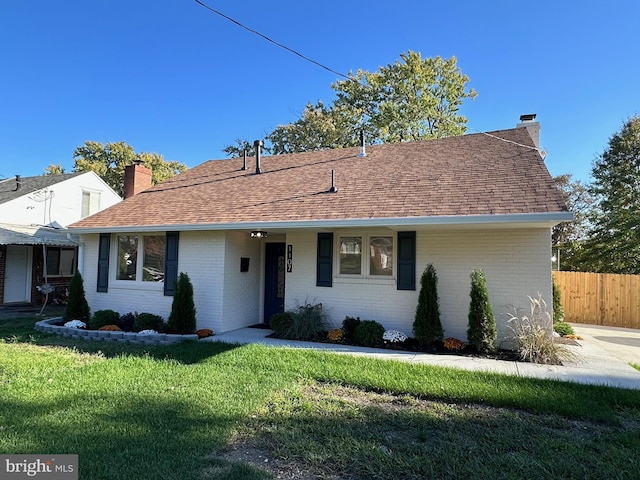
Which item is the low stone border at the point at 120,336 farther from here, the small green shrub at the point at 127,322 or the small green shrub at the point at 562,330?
the small green shrub at the point at 562,330

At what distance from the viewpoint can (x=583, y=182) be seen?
78.2 ft

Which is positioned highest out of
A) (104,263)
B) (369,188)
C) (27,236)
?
(369,188)

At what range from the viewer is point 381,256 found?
8.46m

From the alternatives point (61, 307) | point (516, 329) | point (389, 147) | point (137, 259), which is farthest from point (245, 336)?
point (61, 307)

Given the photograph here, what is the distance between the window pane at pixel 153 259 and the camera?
970 centimetres

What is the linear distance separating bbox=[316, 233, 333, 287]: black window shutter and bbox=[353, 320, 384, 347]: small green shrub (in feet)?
4.52

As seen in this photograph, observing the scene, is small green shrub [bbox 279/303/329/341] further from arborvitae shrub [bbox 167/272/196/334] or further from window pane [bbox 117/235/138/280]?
window pane [bbox 117/235/138/280]

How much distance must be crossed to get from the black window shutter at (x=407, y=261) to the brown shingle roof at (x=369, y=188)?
2.62 feet

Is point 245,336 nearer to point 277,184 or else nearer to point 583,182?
point 277,184

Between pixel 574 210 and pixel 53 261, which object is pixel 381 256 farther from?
pixel 574 210

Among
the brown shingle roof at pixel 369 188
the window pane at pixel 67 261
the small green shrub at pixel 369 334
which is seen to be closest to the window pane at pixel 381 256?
the brown shingle roof at pixel 369 188

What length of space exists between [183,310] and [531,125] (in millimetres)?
10470

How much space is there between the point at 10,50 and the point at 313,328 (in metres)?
13.8

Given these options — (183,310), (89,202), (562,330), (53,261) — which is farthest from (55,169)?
(562,330)
